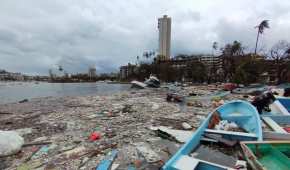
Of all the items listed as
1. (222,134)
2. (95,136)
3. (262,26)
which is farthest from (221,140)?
(262,26)

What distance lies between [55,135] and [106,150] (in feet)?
6.59

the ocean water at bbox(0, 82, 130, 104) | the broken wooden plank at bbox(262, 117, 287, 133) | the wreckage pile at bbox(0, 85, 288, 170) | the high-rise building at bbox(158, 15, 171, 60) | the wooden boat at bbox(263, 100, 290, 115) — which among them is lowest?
the ocean water at bbox(0, 82, 130, 104)

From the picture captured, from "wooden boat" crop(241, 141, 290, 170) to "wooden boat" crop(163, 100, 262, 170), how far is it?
→ 34cm

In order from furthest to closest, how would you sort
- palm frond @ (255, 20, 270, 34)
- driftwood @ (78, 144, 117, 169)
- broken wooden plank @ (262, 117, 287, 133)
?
palm frond @ (255, 20, 270, 34) → broken wooden plank @ (262, 117, 287, 133) → driftwood @ (78, 144, 117, 169)

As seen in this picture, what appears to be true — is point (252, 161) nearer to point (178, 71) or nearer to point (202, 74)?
point (202, 74)

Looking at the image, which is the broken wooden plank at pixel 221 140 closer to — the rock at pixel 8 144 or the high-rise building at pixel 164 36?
the rock at pixel 8 144

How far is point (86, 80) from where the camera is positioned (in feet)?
330

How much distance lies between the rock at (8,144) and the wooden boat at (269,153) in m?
4.41

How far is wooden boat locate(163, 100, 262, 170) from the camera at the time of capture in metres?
2.57

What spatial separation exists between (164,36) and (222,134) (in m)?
70.2

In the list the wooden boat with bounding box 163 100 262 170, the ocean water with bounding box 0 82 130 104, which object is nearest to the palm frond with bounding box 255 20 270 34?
the ocean water with bounding box 0 82 130 104

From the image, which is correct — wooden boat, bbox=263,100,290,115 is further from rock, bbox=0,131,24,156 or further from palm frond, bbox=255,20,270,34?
palm frond, bbox=255,20,270,34

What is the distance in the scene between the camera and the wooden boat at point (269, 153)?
2.64 meters

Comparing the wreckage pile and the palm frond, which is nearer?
the wreckage pile
